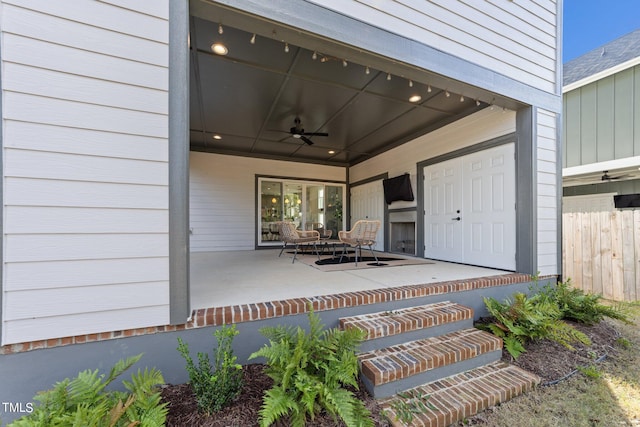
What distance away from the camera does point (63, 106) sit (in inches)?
61.9

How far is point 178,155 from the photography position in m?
1.79

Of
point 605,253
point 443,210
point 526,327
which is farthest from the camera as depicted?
point 443,210

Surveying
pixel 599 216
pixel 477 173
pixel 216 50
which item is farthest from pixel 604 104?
pixel 216 50

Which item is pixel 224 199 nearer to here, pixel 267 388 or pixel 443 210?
pixel 443 210

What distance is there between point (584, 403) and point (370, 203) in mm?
5504

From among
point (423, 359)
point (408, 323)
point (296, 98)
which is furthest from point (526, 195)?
point (296, 98)

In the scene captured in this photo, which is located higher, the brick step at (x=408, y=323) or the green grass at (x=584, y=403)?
the brick step at (x=408, y=323)

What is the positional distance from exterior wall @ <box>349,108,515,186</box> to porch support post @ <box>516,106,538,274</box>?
0.67 ft

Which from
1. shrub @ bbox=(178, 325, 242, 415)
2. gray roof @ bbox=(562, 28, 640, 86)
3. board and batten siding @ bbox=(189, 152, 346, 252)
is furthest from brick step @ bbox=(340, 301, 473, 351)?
gray roof @ bbox=(562, 28, 640, 86)

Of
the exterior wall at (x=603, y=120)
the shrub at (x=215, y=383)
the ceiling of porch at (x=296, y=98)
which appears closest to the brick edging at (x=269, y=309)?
the shrub at (x=215, y=383)

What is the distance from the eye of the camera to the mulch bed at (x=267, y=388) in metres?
1.47

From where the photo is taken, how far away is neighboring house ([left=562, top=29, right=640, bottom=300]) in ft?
12.8

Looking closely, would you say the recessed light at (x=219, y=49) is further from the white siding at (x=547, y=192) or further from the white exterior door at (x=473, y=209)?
the white siding at (x=547, y=192)

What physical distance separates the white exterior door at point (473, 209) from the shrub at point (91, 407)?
14.1 feet
